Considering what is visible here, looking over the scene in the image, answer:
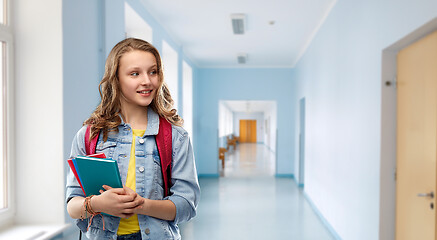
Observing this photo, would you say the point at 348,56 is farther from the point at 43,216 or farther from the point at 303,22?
the point at 43,216

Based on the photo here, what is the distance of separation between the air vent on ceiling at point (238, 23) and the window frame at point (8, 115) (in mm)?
3077

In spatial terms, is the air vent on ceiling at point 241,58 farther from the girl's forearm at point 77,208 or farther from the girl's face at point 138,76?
the girl's forearm at point 77,208

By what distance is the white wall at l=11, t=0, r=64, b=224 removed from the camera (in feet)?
7.68

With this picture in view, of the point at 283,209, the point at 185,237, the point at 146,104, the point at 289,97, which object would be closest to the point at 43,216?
the point at 146,104

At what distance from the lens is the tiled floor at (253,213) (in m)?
4.35

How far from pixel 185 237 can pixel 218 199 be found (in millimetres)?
2135

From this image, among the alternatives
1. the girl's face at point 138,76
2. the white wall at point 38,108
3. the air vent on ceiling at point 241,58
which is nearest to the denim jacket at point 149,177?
the girl's face at point 138,76

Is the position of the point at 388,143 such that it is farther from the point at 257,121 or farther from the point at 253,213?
the point at 257,121

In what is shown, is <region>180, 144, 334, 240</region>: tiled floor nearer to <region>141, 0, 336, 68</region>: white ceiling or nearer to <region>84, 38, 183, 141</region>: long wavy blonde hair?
<region>141, 0, 336, 68</region>: white ceiling

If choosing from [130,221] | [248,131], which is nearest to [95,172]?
[130,221]

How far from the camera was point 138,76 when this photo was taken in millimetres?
1133

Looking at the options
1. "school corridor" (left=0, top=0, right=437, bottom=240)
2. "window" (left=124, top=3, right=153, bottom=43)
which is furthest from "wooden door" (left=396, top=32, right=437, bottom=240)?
"window" (left=124, top=3, right=153, bottom=43)

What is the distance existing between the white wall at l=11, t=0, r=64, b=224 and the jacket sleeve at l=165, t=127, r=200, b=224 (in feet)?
5.06

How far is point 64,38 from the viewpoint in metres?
2.36
